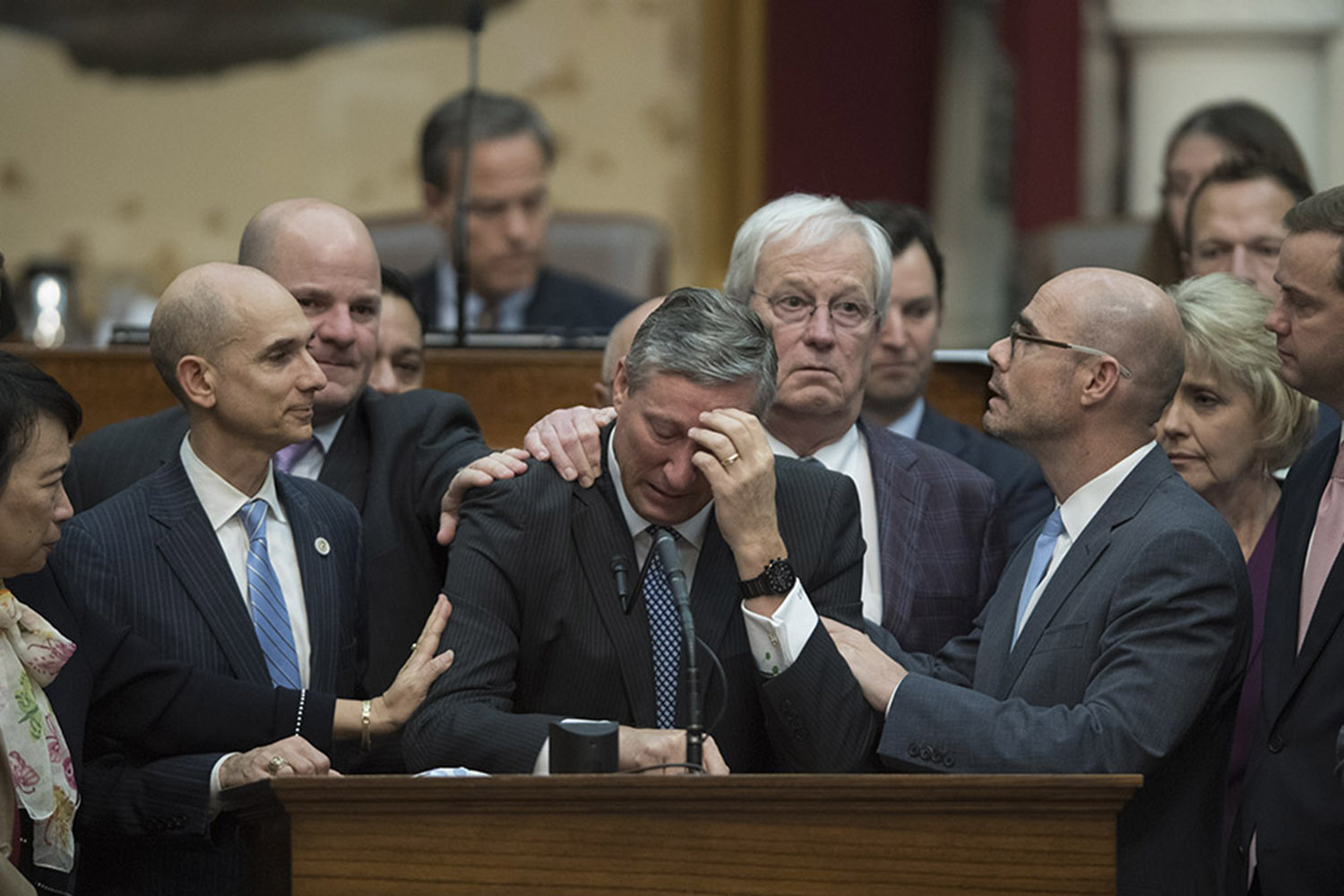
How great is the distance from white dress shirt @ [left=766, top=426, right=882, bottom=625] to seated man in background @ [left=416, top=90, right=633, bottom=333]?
234 centimetres

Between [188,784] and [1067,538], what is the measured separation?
1.51m

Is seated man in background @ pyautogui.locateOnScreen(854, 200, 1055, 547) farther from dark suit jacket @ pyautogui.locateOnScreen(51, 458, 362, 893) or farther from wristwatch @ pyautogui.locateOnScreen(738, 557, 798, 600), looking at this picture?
dark suit jacket @ pyautogui.locateOnScreen(51, 458, 362, 893)

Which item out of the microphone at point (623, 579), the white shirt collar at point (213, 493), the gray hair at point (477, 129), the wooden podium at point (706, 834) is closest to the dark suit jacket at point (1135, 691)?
the wooden podium at point (706, 834)

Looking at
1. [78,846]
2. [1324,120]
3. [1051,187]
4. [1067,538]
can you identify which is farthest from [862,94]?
[78,846]

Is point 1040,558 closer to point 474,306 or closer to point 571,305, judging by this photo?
point 571,305

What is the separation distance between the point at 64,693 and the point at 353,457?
100 centimetres

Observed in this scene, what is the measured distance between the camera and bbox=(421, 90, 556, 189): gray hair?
6.48m

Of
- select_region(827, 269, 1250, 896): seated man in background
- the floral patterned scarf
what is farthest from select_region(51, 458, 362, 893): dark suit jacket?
select_region(827, 269, 1250, 896): seated man in background

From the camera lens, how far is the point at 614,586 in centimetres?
328

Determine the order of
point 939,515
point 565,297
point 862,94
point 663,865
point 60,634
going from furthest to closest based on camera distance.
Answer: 1. point 862,94
2. point 565,297
3. point 939,515
4. point 60,634
5. point 663,865

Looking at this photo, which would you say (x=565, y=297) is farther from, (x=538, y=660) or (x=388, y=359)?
(x=538, y=660)

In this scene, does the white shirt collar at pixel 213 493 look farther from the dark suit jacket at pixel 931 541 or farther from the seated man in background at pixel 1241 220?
the seated man in background at pixel 1241 220

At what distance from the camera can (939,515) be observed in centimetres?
402

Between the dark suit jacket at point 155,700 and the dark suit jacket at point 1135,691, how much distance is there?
3.24 ft
